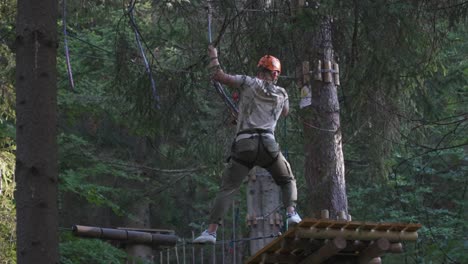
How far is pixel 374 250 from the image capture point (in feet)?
24.6

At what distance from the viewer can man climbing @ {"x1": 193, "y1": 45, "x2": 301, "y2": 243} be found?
23.6ft

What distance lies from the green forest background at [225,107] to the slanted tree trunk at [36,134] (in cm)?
193

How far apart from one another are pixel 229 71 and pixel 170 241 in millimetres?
2823

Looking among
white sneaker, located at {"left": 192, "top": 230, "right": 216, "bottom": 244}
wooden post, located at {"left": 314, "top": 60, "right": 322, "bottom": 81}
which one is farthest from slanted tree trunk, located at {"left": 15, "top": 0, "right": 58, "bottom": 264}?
wooden post, located at {"left": 314, "top": 60, "right": 322, "bottom": 81}

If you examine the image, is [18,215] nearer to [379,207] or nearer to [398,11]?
[398,11]

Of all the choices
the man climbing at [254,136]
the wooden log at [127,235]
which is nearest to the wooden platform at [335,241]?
the man climbing at [254,136]

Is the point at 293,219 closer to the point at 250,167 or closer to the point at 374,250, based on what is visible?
the point at 250,167

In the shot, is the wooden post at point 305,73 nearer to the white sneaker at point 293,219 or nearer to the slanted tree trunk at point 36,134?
the white sneaker at point 293,219

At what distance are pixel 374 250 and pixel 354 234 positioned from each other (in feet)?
1.56

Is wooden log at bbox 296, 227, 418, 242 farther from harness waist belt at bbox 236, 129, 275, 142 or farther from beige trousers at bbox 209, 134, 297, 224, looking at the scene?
harness waist belt at bbox 236, 129, 275, 142

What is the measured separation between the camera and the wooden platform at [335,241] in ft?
22.7

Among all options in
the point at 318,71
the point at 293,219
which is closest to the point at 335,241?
the point at 293,219

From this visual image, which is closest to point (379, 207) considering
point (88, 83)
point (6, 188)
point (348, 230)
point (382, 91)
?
point (88, 83)

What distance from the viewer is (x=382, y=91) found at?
37.4ft
